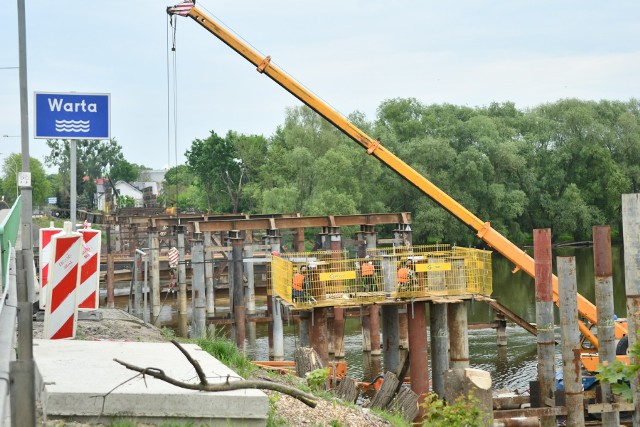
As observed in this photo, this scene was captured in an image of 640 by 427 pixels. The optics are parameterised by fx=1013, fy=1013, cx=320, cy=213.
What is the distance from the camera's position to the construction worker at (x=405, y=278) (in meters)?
20.1

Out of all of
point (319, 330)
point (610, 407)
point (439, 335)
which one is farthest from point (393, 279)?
point (610, 407)

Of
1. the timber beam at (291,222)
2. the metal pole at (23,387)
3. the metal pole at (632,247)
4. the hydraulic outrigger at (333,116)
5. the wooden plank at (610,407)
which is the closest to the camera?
the metal pole at (23,387)

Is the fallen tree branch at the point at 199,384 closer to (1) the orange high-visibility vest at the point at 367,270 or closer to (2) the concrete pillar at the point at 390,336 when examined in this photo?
(1) the orange high-visibility vest at the point at 367,270

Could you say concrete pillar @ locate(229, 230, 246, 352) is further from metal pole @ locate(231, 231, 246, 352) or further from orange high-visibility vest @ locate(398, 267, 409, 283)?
orange high-visibility vest @ locate(398, 267, 409, 283)

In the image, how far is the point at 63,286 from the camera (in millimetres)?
10461

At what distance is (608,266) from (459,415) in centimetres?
814

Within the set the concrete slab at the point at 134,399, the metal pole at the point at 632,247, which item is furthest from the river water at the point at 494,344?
the concrete slab at the point at 134,399

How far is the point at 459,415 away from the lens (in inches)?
344

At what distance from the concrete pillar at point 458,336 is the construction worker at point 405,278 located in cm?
89

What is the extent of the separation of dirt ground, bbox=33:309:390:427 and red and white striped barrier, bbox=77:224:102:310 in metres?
0.27

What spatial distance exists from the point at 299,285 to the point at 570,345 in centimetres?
583

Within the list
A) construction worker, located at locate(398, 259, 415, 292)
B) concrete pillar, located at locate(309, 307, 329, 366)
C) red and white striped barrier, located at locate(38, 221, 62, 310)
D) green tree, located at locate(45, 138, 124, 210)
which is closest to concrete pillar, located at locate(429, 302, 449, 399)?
construction worker, located at locate(398, 259, 415, 292)

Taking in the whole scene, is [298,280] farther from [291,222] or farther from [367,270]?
[291,222]

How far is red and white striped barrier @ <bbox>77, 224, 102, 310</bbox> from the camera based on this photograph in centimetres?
1178
